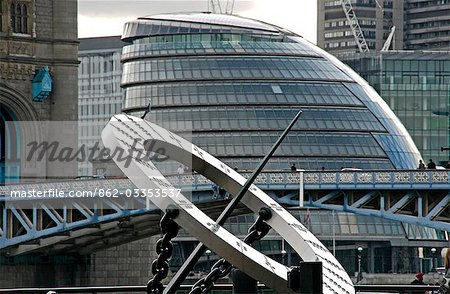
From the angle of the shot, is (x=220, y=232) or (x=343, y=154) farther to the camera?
(x=343, y=154)

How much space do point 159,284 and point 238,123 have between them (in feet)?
267

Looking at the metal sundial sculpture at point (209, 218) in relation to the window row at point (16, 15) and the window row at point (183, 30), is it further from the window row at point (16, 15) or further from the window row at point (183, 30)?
the window row at point (183, 30)

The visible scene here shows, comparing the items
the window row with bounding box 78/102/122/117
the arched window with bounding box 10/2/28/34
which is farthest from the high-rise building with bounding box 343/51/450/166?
the arched window with bounding box 10/2/28/34

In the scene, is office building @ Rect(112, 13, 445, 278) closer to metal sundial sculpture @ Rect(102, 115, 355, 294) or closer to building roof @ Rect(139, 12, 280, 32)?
building roof @ Rect(139, 12, 280, 32)

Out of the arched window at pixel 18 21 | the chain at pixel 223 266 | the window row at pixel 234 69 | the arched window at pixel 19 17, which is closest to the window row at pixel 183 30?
the window row at pixel 234 69

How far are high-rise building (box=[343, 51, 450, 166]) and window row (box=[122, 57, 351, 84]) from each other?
2484 centimetres

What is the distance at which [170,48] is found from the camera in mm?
109062

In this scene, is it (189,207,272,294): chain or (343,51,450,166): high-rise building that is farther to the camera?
(343,51,450,166): high-rise building

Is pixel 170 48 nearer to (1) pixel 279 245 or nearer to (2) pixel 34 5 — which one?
(1) pixel 279 245

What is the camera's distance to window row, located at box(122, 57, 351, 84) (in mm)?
106250

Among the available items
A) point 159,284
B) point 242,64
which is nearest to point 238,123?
point 242,64

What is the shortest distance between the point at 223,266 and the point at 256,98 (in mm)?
80841

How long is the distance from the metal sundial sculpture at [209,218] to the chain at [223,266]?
0.03 metres

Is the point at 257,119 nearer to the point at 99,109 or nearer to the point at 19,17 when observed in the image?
the point at 19,17
